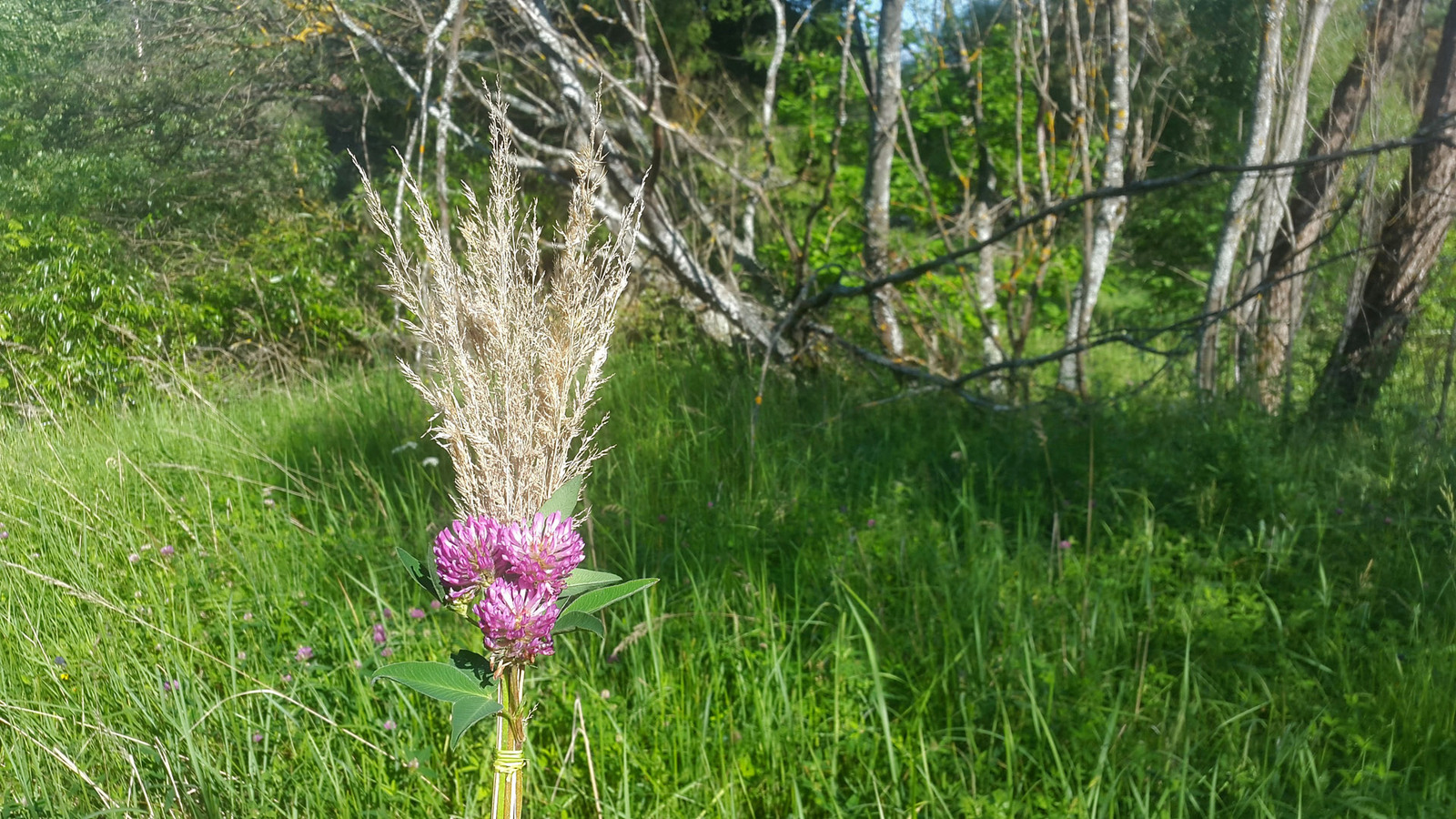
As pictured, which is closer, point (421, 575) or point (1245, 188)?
point (421, 575)

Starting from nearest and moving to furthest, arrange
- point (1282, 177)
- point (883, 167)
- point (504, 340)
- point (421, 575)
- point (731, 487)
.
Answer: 1. point (504, 340)
2. point (421, 575)
3. point (731, 487)
4. point (1282, 177)
5. point (883, 167)

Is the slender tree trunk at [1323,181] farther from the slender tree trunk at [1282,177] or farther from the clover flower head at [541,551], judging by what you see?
the clover flower head at [541,551]

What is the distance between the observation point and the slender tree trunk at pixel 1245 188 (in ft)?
16.4

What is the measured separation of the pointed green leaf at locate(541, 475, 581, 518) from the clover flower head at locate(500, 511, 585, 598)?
5 cm

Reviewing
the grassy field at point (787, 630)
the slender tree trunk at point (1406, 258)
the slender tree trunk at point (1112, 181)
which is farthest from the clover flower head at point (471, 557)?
the slender tree trunk at point (1406, 258)

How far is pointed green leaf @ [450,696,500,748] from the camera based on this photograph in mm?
782

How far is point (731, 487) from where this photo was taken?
3.18 metres

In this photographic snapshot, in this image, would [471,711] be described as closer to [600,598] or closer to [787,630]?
[600,598]

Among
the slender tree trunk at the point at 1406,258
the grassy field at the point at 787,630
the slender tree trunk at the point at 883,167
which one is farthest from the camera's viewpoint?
the slender tree trunk at the point at 883,167

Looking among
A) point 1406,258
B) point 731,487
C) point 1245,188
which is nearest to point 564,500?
point 731,487

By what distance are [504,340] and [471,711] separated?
1.13ft

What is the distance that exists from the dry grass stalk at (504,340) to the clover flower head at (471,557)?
0.08ft

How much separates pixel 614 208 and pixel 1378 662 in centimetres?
380

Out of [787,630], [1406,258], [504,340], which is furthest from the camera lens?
[1406,258]
